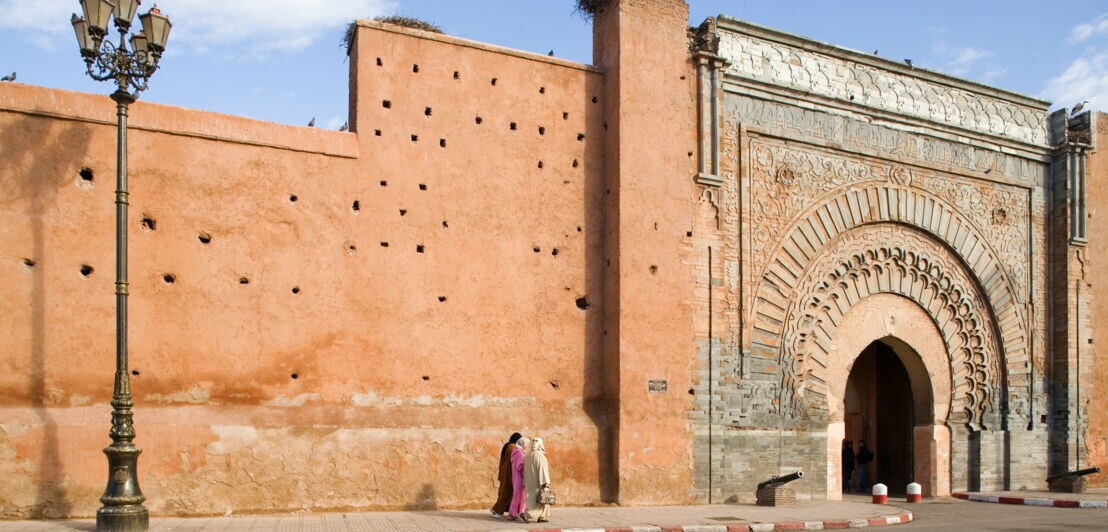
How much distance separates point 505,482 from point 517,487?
0.20 meters

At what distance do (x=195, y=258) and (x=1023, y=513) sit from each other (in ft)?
29.9

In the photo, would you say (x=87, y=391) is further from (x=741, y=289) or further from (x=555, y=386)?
(x=741, y=289)

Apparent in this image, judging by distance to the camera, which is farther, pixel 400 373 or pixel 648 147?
pixel 648 147

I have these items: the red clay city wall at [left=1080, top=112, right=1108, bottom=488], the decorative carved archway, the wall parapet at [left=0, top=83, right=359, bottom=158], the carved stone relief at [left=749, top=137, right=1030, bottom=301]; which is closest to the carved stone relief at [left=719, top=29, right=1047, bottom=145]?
the carved stone relief at [left=749, top=137, right=1030, bottom=301]

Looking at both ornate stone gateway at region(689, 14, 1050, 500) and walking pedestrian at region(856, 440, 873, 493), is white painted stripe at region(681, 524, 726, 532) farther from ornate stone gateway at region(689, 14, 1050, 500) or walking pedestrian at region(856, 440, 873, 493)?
walking pedestrian at region(856, 440, 873, 493)

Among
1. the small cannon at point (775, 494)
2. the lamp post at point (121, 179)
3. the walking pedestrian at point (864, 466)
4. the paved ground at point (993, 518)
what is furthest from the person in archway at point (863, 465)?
the lamp post at point (121, 179)

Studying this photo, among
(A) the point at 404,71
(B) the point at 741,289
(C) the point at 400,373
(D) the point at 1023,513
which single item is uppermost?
(A) the point at 404,71

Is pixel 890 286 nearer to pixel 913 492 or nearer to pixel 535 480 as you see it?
pixel 913 492

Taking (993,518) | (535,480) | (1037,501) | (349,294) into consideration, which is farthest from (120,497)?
(1037,501)

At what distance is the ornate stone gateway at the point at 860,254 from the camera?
11234mm

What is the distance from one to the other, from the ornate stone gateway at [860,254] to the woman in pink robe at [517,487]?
2672 mm

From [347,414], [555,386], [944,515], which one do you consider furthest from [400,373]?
[944,515]

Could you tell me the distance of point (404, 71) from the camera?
9977 mm

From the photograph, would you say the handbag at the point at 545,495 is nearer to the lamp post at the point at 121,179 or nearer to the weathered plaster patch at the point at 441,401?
the weathered plaster patch at the point at 441,401
